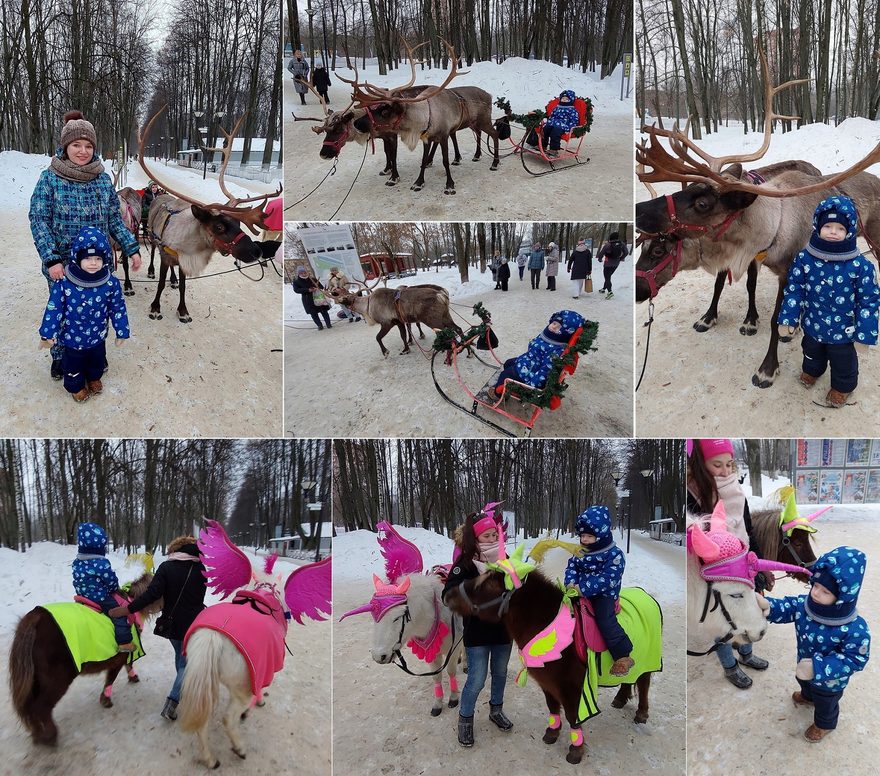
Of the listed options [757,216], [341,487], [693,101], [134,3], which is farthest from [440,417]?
[134,3]

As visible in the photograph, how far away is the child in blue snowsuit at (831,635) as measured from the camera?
8.04ft

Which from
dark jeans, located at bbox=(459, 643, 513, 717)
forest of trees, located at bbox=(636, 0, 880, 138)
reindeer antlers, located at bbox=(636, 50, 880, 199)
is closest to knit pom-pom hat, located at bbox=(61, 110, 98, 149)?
reindeer antlers, located at bbox=(636, 50, 880, 199)

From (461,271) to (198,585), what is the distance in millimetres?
2204

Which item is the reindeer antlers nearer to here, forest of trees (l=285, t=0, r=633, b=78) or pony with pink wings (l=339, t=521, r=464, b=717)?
forest of trees (l=285, t=0, r=633, b=78)

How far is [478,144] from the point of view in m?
3.70

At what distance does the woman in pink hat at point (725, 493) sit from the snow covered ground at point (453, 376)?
387 millimetres

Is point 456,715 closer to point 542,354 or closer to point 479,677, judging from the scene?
point 479,677

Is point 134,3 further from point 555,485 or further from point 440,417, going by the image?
point 555,485

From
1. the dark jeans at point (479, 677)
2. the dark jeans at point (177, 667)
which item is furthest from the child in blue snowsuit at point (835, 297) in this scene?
the dark jeans at point (177, 667)

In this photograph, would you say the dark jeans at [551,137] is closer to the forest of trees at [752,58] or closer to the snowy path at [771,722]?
the forest of trees at [752,58]

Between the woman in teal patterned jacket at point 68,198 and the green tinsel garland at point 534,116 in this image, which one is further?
the green tinsel garland at point 534,116

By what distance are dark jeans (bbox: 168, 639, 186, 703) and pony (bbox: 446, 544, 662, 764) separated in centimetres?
138

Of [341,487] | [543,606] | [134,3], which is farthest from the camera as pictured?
[134,3]

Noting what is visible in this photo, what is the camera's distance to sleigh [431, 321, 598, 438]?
9.48 feet
